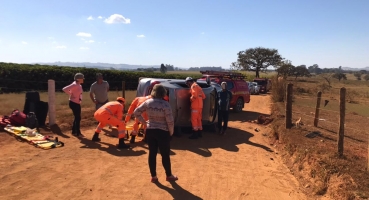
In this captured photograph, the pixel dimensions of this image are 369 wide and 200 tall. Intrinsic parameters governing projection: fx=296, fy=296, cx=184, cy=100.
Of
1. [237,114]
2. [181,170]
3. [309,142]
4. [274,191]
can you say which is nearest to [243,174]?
[274,191]

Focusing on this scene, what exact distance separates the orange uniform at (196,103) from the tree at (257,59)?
54.7 meters

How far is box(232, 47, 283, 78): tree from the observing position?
6159 cm

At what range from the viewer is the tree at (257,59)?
6159 cm

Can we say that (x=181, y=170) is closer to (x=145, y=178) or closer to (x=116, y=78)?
(x=145, y=178)

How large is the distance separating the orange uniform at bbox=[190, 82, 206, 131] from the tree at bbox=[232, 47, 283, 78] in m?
54.7

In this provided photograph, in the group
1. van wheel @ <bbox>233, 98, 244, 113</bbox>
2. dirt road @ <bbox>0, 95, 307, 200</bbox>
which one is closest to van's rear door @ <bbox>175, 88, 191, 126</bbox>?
dirt road @ <bbox>0, 95, 307, 200</bbox>

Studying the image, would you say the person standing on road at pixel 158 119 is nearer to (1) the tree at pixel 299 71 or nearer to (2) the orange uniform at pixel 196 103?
(2) the orange uniform at pixel 196 103

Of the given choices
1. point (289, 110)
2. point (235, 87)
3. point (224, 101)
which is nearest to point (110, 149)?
point (224, 101)

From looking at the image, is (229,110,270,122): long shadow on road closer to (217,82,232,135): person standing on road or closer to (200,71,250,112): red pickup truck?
(200,71,250,112): red pickup truck

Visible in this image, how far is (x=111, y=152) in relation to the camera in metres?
6.98

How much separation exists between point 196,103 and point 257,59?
56953mm

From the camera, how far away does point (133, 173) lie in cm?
572

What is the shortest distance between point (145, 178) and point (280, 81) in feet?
57.1

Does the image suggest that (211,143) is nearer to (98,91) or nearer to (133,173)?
(133,173)
